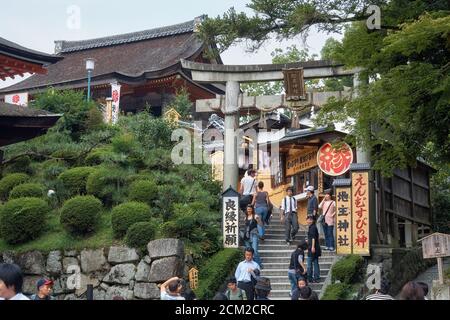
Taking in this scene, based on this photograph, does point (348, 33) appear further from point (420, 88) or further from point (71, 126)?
point (71, 126)

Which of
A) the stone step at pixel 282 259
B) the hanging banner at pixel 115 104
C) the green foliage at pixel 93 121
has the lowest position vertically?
the stone step at pixel 282 259

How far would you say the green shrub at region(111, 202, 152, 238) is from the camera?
19.2m

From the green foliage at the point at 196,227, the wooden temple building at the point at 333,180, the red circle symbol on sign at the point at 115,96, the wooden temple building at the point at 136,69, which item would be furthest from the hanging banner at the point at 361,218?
the wooden temple building at the point at 136,69

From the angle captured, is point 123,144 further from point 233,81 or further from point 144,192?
point 233,81

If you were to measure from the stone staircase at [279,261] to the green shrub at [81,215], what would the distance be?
14.5 ft

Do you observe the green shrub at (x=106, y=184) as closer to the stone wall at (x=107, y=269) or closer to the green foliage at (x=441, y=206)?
the stone wall at (x=107, y=269)

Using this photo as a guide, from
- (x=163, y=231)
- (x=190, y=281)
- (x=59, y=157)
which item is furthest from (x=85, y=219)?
(x=59, y=157)

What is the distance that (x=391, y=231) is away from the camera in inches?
906

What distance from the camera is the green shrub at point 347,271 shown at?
17578mm

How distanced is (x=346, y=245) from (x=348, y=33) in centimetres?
509

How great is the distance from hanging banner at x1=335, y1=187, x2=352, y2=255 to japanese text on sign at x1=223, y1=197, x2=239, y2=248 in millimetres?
2789

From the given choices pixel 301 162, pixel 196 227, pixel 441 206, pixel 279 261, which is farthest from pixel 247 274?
pixel 441 206

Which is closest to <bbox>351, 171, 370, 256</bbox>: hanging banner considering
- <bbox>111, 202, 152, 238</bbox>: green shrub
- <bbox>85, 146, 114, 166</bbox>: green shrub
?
<bbox>111, 202, 152, 238</bbox>: green shrub

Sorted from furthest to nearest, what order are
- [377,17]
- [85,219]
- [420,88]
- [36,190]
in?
[36,190] → [85,219] → [377,17] → [420,88]
